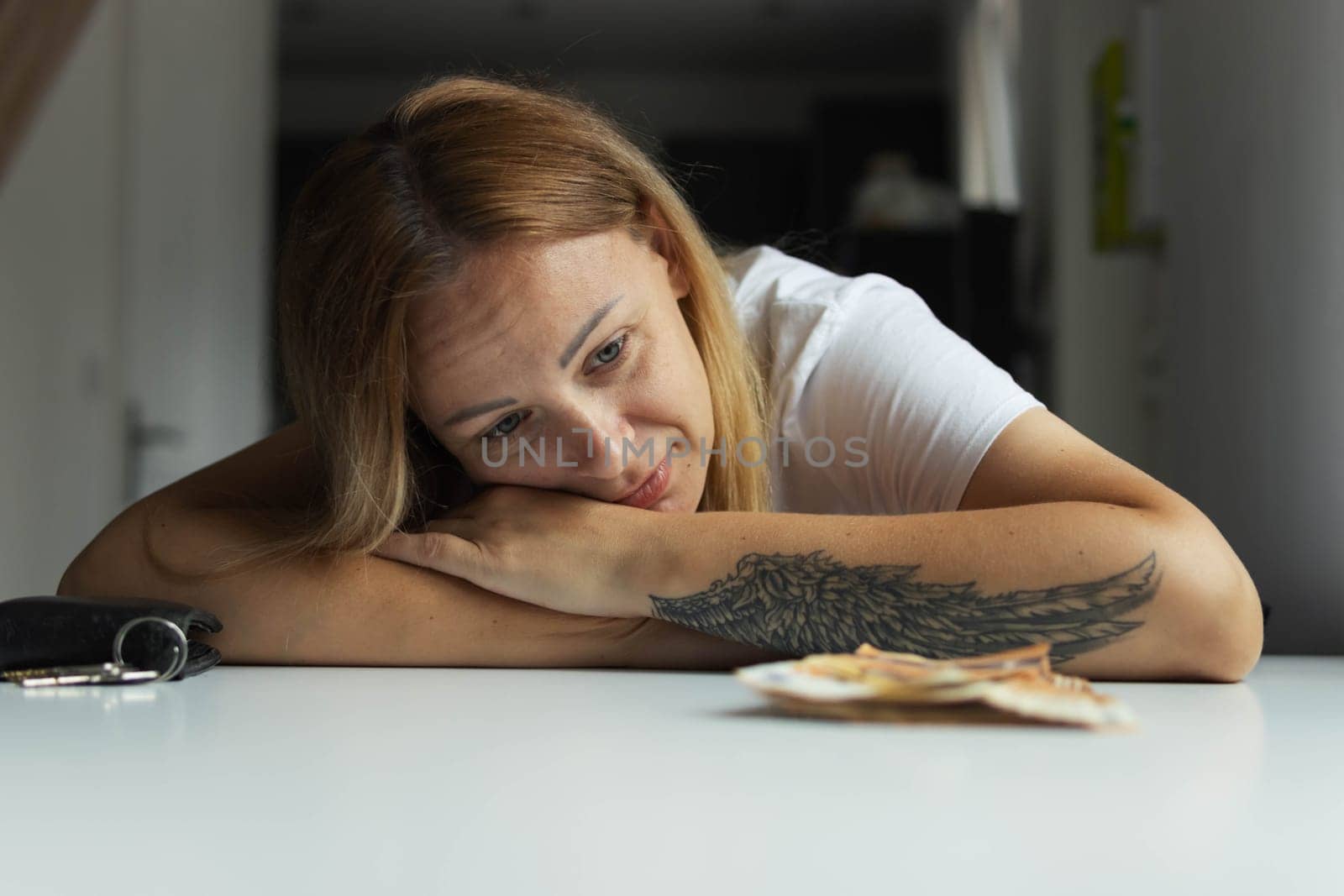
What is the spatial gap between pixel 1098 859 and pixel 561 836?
208 millimetres

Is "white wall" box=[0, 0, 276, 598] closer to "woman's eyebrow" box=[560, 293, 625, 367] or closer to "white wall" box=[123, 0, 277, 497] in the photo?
"white wall" box=[123, 0, 277, 497]

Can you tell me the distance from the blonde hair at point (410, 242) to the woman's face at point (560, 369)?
0.9 inches

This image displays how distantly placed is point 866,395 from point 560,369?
31cm

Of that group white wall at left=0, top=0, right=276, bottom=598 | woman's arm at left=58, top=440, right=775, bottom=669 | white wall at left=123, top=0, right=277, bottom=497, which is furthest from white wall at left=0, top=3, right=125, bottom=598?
woman's arm at left=58, top=440, right=775, bottom=669

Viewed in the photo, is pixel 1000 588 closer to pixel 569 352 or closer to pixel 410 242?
pixel 569 352

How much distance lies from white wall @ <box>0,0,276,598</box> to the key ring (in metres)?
2.00

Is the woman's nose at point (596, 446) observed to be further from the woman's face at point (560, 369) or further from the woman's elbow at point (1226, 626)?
the woman's elbow at point (1226, 626)


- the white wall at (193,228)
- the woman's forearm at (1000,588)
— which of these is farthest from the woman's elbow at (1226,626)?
the white wall at (193,228)

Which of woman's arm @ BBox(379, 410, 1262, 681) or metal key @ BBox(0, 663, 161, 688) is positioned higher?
woman's arm @ BBox(379, 410, 1262, 681)

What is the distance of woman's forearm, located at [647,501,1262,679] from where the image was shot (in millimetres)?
945

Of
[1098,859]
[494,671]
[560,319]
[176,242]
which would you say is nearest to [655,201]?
[560,319]

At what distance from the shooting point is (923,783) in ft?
2.00

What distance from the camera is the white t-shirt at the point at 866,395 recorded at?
114 centimetres

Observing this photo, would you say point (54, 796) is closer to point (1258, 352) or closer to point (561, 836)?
point (561, 836)
